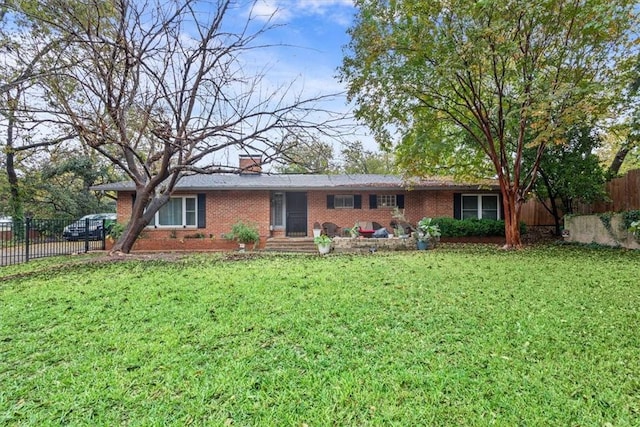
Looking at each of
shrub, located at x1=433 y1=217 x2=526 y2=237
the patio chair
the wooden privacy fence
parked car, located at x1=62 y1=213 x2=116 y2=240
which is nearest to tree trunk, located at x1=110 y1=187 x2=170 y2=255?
parked car, located at x1=62 y1=213 x2=116 y2=240

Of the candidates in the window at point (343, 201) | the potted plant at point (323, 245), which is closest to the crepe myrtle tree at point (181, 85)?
the potted plant at point (323, 245)

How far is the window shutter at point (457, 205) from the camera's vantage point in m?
14.5

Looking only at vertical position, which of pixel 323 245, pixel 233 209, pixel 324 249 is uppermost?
pixel 233 209

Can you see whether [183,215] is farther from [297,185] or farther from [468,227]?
[468,227]

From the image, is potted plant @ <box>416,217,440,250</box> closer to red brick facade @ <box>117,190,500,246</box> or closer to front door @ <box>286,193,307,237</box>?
red brick facade @ <box>117,190,500,246</box>

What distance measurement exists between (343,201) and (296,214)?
2.19m

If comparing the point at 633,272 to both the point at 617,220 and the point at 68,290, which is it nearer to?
the point at 617,220

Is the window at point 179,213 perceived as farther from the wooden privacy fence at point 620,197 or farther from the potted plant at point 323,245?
the wooden privacy fence at point 620,197

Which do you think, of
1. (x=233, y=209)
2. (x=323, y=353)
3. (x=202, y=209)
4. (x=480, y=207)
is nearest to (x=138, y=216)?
(x=202, y=209)

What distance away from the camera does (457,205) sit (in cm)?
1451

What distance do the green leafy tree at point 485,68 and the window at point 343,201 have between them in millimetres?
3417

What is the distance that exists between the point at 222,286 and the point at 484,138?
11.1m

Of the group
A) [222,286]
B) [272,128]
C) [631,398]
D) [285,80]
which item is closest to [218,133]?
[272,128]

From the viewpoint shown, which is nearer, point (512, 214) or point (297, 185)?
point (512, 214)
